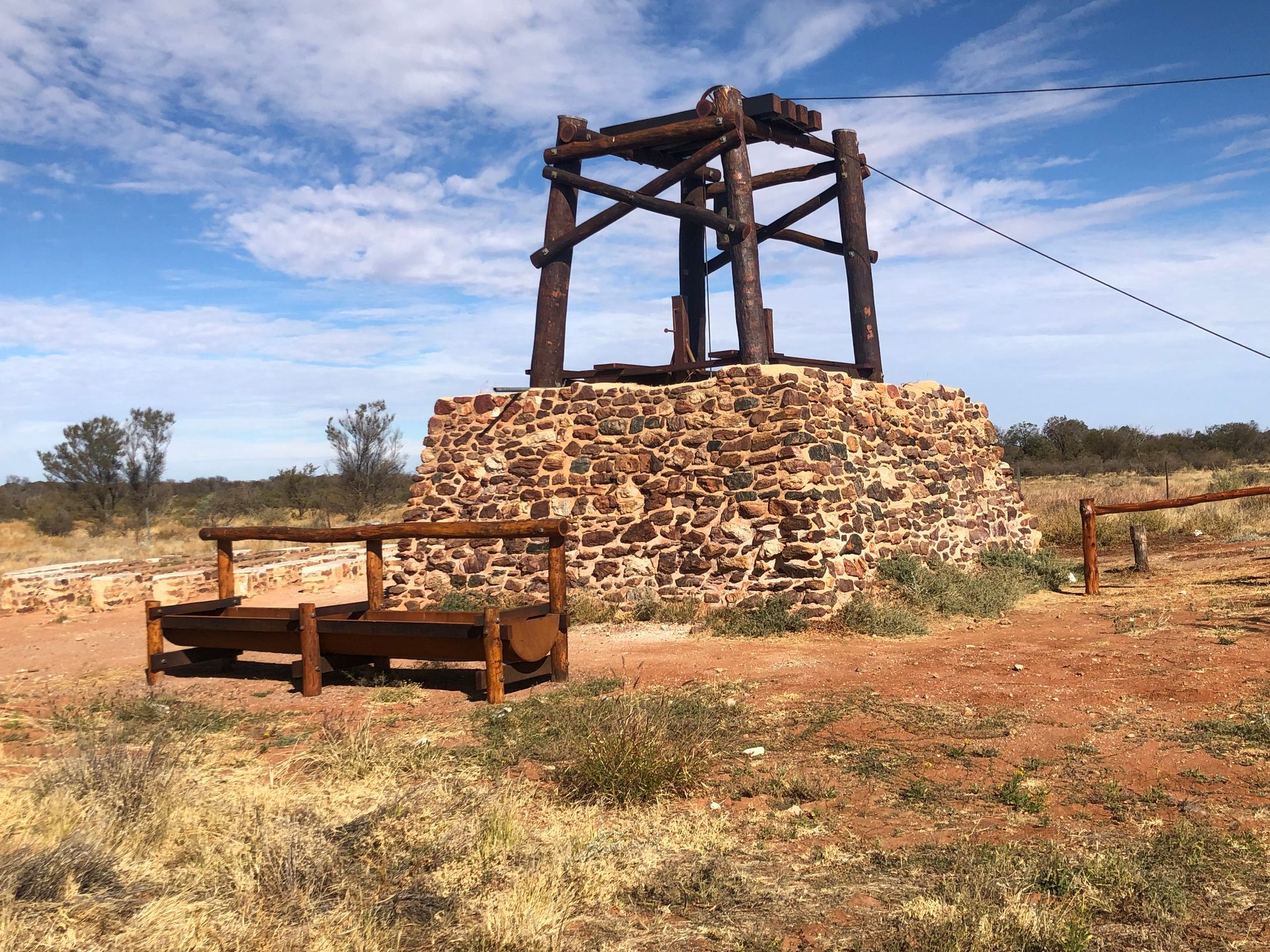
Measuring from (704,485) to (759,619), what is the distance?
1.72 m

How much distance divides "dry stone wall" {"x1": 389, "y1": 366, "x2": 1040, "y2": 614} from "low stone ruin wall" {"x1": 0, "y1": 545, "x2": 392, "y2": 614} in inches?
153

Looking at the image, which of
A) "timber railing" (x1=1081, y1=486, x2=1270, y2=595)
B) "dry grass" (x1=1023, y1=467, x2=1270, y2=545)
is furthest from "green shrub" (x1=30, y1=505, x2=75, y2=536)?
"timber railing" (x1=1081, y1=486, x2=1270, y2=595)

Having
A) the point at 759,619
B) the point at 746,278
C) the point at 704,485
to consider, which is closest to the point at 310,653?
the point at 759,619

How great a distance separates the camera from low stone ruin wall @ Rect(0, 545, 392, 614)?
48.2 ft

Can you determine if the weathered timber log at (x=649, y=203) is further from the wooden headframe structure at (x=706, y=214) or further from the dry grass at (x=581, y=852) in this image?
the dry grass at (x=581, y=852)

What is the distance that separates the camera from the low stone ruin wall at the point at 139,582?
14695 millimetres

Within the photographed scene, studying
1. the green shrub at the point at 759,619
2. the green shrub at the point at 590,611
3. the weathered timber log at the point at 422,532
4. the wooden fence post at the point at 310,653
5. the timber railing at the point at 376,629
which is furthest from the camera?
the green shrub at the point at 590,611

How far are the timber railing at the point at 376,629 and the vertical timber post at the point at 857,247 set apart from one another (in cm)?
634

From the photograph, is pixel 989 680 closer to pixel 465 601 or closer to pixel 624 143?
pixel 465 601

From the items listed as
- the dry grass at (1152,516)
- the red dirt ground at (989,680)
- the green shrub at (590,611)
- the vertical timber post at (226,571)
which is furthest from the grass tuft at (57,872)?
the dry grass at (1152,516)

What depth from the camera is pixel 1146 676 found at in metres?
7.23

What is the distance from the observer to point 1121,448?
1607 inches

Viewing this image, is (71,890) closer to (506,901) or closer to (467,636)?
(506,901)

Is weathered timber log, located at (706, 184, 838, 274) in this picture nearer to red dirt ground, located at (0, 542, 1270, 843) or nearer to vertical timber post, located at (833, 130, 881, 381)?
vertical timber post, located at (833, 130, 881, 381)
